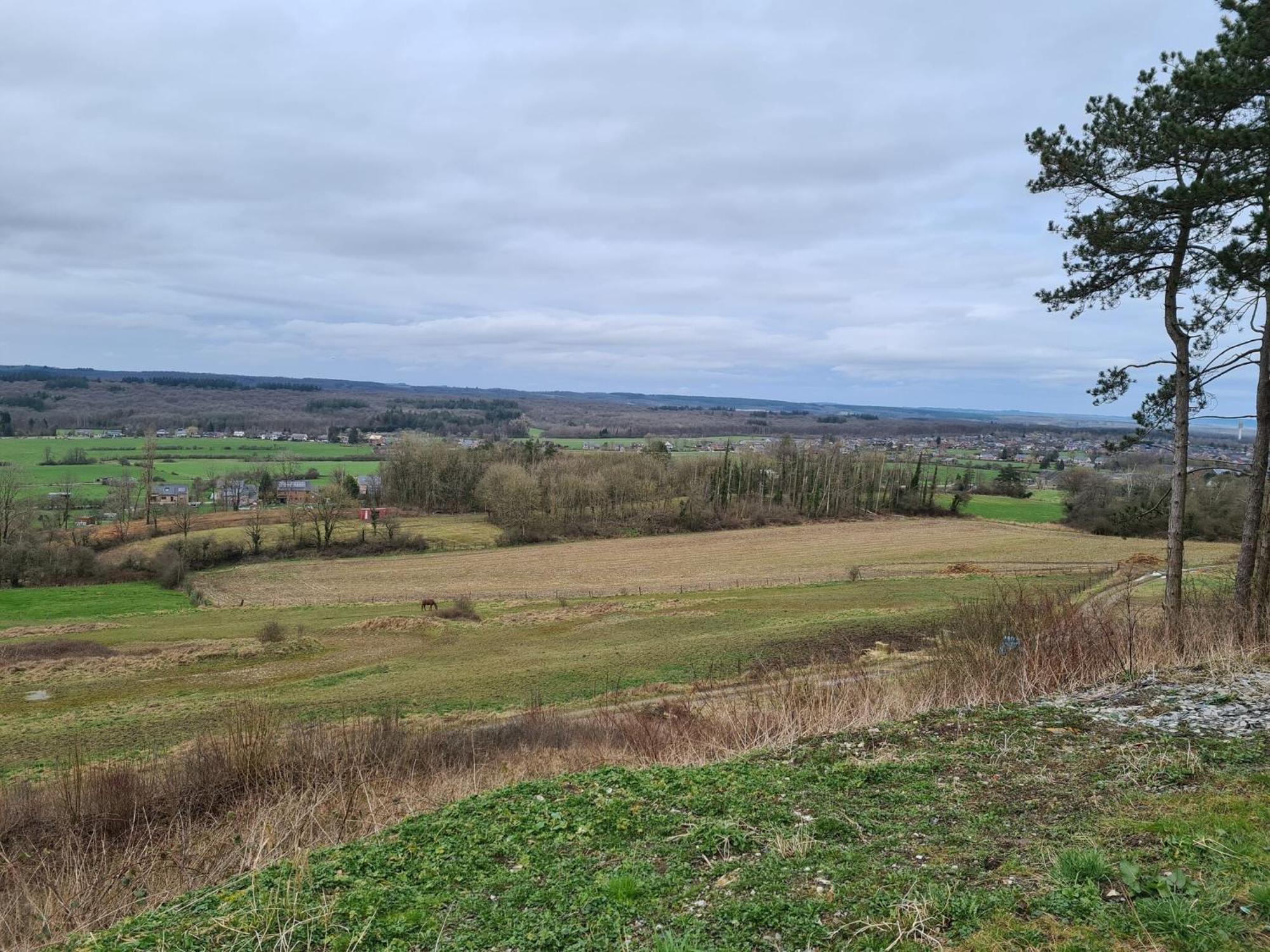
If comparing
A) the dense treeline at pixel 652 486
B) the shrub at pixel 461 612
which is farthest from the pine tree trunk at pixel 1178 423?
the dense treeline at pixel 652 486

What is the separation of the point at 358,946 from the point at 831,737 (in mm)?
5815

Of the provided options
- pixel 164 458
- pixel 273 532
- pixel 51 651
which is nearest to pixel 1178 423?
pixel 51 651

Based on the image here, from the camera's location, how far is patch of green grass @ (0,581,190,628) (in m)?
44.4

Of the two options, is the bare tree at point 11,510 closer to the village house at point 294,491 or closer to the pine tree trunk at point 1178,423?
the village house at point 294,491

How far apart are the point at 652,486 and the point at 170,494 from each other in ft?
184

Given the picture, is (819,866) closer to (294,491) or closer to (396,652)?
(396,652)

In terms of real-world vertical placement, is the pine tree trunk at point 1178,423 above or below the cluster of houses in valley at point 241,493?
above

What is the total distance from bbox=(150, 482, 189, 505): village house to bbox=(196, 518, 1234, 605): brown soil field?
24679 millimetres

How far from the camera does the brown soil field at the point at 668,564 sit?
50594 millimetres

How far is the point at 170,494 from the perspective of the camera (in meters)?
85.1

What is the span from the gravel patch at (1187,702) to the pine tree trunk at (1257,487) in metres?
5.29

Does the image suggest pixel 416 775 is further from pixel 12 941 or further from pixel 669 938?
pixel 669 938

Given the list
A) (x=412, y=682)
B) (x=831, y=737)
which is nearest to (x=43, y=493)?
(x=412, y=682)

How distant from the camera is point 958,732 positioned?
8609 mm
